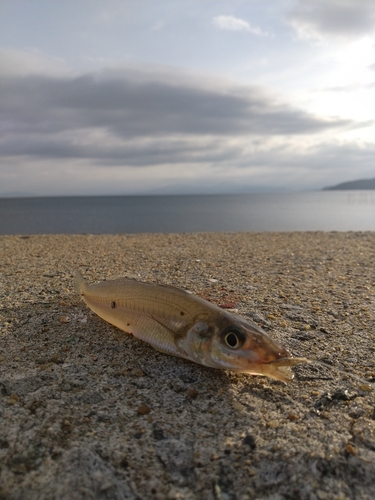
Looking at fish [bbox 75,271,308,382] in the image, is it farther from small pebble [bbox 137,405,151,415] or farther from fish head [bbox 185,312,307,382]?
small pebble [bbox 137,405,151,415]

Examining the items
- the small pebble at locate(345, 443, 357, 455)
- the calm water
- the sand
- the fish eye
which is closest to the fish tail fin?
the sand

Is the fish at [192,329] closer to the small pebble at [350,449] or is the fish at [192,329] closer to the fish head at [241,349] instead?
the fish head at [241,349]

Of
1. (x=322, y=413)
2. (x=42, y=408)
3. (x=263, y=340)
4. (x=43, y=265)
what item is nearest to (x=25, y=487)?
(x=42, y=408)

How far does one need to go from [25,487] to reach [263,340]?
6.02ft

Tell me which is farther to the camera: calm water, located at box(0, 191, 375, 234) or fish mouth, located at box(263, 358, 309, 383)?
calm water, located at box(0, 191, 375, 234)

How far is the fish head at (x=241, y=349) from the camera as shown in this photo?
10.6ft

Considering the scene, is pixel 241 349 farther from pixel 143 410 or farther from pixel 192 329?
pixel 143 410

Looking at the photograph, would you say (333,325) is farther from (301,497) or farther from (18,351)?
(18,351)

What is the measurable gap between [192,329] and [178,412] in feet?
2.14

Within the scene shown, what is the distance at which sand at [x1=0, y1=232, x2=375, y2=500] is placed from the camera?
8.44ft

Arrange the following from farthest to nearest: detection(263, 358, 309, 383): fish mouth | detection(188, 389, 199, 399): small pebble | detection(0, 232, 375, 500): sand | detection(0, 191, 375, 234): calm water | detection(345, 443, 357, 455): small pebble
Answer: detection(0, 191, 375, 234): calm water → detection(188, 389, 199, 399): small pebble → detection(263, 358, 309, 383): fish mouth → detection(345, 443, 357, 455): small pebble → detection(0, 232, 375, 500): sand

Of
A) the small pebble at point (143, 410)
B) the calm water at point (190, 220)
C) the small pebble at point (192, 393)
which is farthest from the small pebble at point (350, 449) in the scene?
the calm water at point (190, 220)

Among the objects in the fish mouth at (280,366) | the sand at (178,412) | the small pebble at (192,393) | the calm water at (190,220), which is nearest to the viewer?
the sand at (178,412)

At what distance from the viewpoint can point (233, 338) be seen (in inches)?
129
